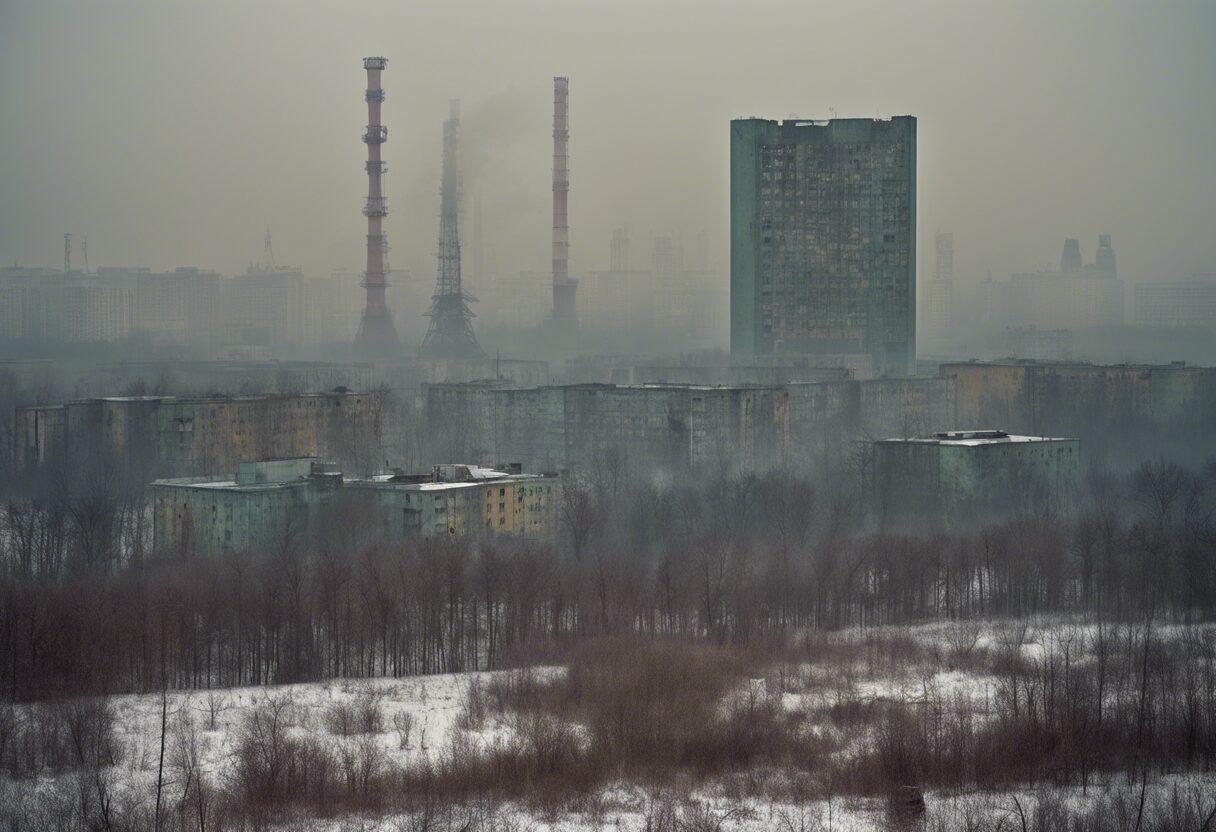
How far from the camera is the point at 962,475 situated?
28.8 m

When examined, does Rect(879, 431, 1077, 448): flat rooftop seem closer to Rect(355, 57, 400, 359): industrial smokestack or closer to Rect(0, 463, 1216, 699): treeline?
Rect(0, 463, 1216, 699): treeline

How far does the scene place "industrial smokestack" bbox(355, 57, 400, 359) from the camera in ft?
172

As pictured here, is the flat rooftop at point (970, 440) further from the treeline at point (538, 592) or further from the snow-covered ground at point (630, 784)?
the snow-covered ground at point (630, 784)

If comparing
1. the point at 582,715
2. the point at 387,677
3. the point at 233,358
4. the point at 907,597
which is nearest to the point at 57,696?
the point at 387,677

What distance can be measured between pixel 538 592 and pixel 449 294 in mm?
38192

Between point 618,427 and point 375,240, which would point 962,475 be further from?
point 375,240

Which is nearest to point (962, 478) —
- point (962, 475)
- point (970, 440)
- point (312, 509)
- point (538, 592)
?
point (962, 475)

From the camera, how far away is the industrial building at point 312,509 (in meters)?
23.6

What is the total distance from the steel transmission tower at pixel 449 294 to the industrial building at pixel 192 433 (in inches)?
816

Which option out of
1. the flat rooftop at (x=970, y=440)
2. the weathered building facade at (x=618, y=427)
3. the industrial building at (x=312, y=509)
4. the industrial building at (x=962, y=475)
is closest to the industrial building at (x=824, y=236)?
the weathered building facade at (x=618, y=427)

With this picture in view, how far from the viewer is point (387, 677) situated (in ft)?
57.6

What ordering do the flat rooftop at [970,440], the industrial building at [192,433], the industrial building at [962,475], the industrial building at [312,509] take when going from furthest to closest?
the industrial building at [192,433] < the flat rooftop at [970,440] < the industrial building at [962,475] < the industrial building at [312,509]

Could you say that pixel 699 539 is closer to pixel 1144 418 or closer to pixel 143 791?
pixel 143 791

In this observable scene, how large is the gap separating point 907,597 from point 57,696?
10.1m
